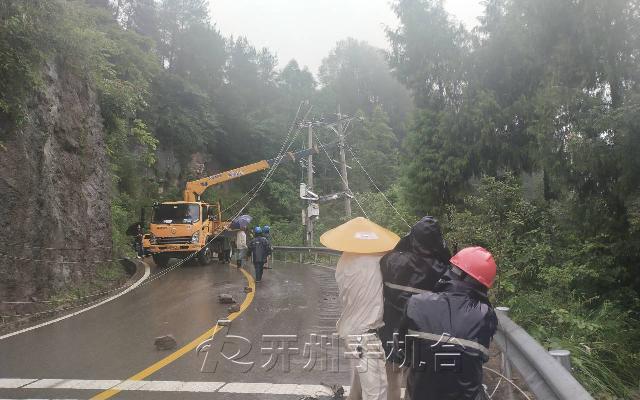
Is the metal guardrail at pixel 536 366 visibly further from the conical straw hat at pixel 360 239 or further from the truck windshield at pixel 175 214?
the truck windshield at pixel 175 214

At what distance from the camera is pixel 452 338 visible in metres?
3.07

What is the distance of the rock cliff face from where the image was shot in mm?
11430

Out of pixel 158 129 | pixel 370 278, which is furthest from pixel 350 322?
pixel 158 129

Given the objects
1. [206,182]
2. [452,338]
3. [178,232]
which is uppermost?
[206,182]

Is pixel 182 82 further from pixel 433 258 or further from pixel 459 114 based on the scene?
pixel 433 258

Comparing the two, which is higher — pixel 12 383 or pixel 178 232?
pixel 178 232

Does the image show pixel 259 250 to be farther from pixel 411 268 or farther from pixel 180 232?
pixel 411 268

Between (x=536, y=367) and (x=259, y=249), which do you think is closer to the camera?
(x=536, y=367)

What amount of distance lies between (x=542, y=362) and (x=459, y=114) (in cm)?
1728

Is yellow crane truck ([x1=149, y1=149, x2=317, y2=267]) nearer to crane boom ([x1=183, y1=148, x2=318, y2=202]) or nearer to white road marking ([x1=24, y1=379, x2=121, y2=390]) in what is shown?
crane boom ([x1=183, y1=148, x2=318, y2=202])

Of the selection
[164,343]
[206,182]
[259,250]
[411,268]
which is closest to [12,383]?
[164,343]

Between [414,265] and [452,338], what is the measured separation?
1298 millimetres

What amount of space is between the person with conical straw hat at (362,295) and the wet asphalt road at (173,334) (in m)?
1.50

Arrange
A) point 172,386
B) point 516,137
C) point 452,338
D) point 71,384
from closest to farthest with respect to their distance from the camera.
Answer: point 452,338 < point 172,386 < point 71,384 < point 516,137
